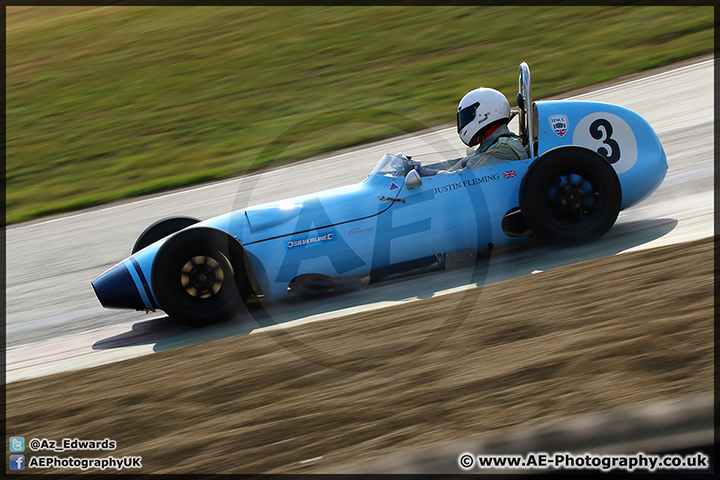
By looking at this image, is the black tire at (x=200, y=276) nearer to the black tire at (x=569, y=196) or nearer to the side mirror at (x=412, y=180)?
the side mirror at (x=412, y=180)

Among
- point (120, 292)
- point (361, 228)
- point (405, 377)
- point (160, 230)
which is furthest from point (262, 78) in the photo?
point (405, 377)

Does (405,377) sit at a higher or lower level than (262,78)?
lower

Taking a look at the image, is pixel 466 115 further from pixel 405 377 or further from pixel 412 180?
pixel 405 377

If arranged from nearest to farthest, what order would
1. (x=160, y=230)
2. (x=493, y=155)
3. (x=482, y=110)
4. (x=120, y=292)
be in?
(x=120, y=292) → (x=493, y=155) → (x=482, y=110) → (x=160, y=230)

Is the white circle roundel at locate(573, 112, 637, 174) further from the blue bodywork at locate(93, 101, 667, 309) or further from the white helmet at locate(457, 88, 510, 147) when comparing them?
the white helmet at locate(457, 88, 510, 147)

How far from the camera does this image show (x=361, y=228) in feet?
16.4

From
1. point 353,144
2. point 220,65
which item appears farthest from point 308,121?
point 220,65

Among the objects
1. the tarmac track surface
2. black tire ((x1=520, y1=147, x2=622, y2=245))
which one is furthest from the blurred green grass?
black tire ((x1=520, y1=147, x2=622, y2=245))

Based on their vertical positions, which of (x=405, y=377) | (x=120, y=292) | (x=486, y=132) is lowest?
(x=405, y=377)

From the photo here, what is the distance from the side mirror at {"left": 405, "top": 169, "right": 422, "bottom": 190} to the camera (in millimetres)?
5006

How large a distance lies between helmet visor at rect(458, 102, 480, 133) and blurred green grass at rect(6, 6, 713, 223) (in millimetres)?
4981

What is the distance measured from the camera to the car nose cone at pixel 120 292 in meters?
5.06

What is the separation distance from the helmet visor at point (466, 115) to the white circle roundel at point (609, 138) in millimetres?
788

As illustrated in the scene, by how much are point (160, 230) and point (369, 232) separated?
1.87m
